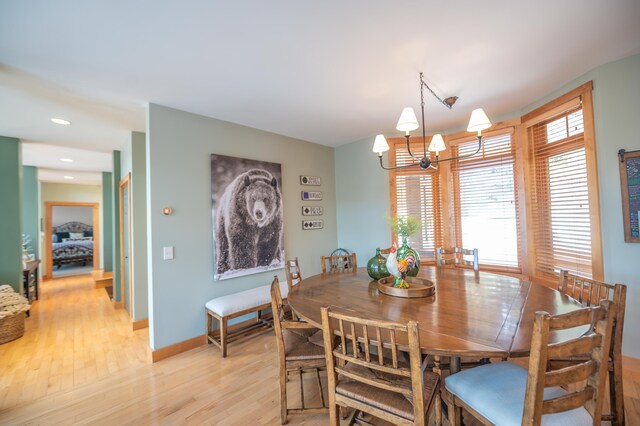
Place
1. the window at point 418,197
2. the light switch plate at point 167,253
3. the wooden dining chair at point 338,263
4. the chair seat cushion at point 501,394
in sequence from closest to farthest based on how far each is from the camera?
the chair seat cushion at point 501,394
the light switch plate at point 167,253
the wooden dining chair at point 338,263
the window at point 418,197

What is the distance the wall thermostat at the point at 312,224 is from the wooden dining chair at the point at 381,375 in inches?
110

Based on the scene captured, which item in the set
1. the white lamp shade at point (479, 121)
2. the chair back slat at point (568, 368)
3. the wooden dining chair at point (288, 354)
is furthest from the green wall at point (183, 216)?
the chair back slat at point (568, 368)

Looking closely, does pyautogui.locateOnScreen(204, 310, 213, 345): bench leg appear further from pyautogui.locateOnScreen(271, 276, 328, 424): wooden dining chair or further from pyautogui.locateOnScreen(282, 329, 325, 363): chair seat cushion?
pyautogui.locateOnScreen(271, 276, 328, 424): wooden dining chair

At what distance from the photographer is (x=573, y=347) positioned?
1.04 metres

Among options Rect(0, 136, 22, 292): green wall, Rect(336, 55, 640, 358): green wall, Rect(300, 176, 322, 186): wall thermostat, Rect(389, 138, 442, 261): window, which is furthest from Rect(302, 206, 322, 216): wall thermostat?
Rect(0, 136, 22, 292): green wall

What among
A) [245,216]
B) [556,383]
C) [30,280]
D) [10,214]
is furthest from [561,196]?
[30,280]

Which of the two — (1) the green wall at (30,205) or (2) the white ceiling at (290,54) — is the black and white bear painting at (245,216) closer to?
(2) the white ceiling at (290,54)

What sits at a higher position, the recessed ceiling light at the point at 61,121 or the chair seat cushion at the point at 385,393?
the recessed ceiling light at the point at 61,121

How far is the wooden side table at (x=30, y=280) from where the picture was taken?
429 centimetres

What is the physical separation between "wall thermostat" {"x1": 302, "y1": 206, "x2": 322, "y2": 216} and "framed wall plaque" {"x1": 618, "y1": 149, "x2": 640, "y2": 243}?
11.1 ft

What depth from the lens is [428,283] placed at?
7.03 ft

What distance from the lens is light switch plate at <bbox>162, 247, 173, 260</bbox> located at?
9.22 ft

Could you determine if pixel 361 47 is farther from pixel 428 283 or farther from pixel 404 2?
pixel 428 283

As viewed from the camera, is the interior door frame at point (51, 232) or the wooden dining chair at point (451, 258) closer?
the wooden dining chair at point (451, 258)
